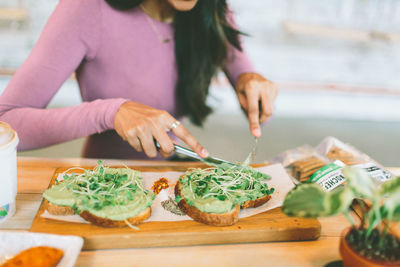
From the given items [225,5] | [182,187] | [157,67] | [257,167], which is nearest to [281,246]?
[182,187]

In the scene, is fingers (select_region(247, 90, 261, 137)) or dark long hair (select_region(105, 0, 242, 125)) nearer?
fingers (select_region(247, 90, 261, 137))

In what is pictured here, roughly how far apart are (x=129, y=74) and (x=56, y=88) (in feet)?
1.18

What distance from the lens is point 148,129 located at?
1304 mm

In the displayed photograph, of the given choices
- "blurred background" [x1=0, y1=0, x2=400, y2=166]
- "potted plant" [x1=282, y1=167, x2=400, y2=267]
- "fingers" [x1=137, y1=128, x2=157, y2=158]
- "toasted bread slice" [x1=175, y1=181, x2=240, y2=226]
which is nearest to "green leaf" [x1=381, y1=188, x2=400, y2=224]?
"potted plant" [x1=282, y1=167, x2=400, y2=267]

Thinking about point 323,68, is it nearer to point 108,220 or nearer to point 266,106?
point 266,106

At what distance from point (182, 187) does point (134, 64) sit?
79 cm

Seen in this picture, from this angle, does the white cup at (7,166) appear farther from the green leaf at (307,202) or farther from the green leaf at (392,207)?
the green leaf at (392,207)

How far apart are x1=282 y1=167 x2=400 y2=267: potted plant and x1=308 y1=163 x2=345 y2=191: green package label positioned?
453mm

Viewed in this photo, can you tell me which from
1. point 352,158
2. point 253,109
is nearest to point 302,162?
point 352,158

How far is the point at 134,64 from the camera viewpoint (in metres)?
1.79

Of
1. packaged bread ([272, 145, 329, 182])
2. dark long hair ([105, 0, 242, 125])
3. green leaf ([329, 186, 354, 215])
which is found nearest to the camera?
green leaf ([329, 186, 354, 215])

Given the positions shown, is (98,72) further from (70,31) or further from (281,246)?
(281,246)

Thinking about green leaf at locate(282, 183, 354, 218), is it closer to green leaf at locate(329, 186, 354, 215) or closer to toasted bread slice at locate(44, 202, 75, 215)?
green leaf at locate(329, 186, 354, 215)

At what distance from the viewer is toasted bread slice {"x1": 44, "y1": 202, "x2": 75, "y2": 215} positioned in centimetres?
112
